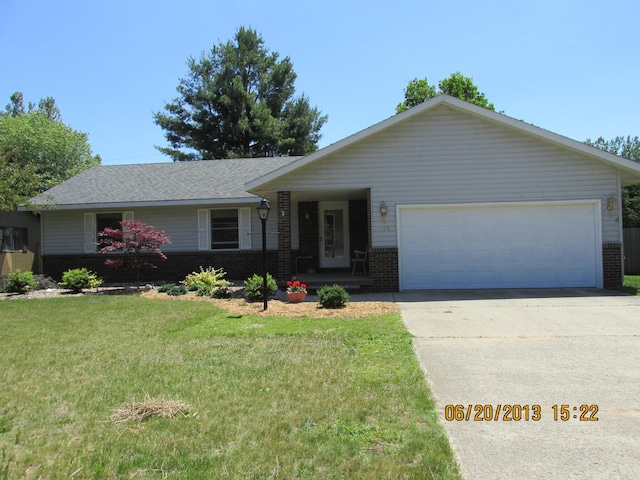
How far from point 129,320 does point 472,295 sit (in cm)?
763

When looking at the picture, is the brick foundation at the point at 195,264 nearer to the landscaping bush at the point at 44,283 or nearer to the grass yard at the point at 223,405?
the landscaping bush at the point at 44,283

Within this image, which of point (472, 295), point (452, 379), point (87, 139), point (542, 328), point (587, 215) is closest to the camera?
point (452, 379)

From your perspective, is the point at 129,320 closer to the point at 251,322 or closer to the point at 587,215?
the point at 251,322

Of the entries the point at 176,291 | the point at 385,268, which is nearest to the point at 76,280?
the point at 176,291

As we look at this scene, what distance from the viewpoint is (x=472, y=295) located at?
11.2 metres

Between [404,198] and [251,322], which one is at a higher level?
[404,198]

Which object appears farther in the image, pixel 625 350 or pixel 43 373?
pixel 625 350

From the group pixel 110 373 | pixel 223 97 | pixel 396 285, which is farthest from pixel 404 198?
pixel 223 97

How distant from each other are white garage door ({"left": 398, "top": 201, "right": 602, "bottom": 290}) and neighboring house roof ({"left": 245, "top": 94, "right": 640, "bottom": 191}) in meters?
1.19

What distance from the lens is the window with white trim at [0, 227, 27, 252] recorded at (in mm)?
17406

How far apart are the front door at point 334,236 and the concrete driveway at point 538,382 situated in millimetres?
6609

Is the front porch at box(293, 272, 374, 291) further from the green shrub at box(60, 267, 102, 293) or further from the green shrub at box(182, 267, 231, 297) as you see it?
the green shrub at box(60, 267, 102, 293)

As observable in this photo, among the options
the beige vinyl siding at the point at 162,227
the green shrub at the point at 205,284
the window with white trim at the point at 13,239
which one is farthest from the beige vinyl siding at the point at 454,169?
the window with white trim at the point at 13,239

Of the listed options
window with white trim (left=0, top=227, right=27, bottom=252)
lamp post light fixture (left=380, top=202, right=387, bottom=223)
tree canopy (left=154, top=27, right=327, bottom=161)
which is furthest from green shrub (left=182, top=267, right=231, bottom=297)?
tree canopy (left=154, top=27, right=327, bottom=161)
